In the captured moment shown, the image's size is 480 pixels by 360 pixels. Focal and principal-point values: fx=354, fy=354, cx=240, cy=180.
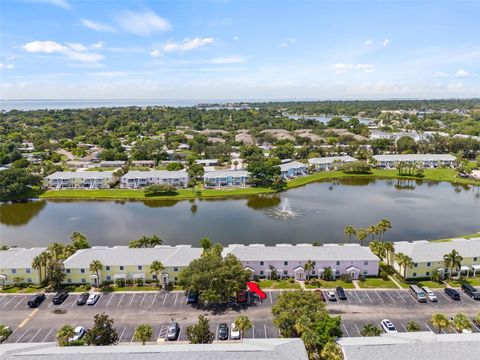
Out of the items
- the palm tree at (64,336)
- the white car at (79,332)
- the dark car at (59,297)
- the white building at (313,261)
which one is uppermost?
the palm tree at (64,336)

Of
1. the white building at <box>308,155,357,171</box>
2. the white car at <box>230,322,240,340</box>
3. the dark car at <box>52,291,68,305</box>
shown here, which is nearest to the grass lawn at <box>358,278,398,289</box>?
the white car at <box>230,322,240,340</box>

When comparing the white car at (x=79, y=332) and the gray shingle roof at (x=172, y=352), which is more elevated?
the gray shingle roof at (x=172, y=352)

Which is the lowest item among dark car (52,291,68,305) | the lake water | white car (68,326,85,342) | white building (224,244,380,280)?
the lake water

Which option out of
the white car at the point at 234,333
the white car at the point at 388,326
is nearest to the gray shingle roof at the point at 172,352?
the white car at the point at 234,333

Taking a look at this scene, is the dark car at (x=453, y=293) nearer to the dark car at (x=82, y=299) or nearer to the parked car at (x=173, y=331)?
the parked car at (x=173, y=331)

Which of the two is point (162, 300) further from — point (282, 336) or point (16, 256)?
point (16, 256)

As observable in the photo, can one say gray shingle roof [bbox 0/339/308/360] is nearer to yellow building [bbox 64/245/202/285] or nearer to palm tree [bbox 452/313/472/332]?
palm tree [bbox 452/313/472/332]

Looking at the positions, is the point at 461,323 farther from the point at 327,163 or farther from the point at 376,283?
the point at 327,163
